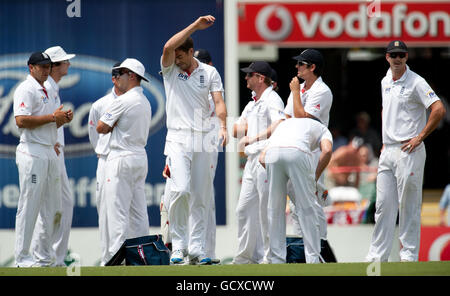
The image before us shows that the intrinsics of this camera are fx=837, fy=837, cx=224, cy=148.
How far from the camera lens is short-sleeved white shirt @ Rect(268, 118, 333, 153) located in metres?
6.96

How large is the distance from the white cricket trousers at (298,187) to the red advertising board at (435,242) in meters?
3.99

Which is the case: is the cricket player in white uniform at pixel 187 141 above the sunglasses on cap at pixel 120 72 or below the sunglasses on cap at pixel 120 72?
below

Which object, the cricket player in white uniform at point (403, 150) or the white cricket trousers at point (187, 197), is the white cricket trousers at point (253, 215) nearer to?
the white cricket trousers at point (187, 197)

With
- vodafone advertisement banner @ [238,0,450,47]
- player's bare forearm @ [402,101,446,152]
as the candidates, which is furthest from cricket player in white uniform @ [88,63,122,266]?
vodafone advertisement banner @ [238,0,450,47]

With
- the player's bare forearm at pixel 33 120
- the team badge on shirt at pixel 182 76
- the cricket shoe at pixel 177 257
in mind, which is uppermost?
the team badge on shirt at pixel 182 76

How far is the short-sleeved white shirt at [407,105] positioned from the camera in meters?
7.65

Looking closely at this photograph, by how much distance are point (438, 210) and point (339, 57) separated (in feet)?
9.21

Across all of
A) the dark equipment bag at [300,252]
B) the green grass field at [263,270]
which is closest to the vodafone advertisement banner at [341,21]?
the dark equipment bag at [300,252]

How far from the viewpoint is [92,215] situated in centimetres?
1108

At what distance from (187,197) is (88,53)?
4.32m
